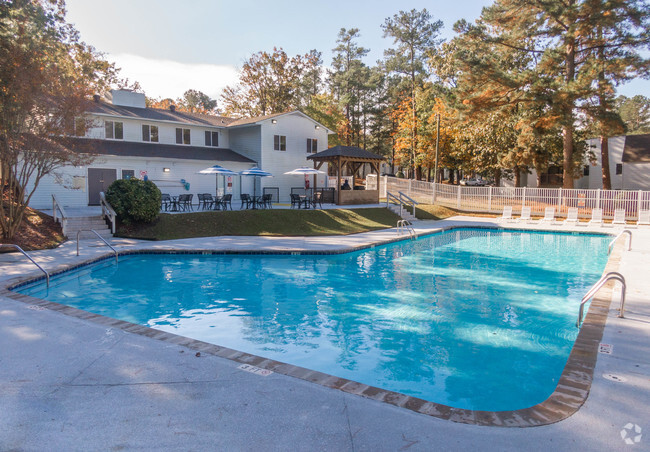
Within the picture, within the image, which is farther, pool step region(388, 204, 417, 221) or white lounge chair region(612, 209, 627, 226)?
pool step region(388, 204, 417, 221)

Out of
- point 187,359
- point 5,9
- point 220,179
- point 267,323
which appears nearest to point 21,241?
point 5,9

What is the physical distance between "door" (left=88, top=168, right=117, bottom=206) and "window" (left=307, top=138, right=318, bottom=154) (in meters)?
12.8

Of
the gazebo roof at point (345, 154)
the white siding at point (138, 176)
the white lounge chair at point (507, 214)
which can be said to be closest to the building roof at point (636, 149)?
the white lounge chair at point (507, 214)

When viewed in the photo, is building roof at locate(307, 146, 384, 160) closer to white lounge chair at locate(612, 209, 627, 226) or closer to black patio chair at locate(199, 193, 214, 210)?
black patio chair at locate(199, 193, 214, 210)

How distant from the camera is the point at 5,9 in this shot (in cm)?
1656

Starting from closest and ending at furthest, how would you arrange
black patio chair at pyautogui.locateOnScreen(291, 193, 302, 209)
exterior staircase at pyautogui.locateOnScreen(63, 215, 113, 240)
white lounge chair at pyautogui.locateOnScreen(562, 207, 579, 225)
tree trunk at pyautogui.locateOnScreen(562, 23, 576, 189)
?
exterior staircase at pyautogui.locateOnScreen(63, 215, 113, 240) → white lounge chair at pyautogui.locateOnScreen(562, 207, 579, 225) → black patio chair at pyautogui.locateOnScreen(291, 193, 302, 209) → tree trunk at pyautogui.locateOnScreen(562, 23, 576, 189)

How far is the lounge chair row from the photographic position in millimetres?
22000

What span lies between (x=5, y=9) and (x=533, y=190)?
2781 centimetres

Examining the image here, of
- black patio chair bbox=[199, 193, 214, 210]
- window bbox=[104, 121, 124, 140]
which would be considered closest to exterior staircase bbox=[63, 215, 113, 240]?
black patio chair bbox=[199, 193, 214, 210]

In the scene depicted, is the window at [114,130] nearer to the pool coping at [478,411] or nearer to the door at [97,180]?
the door at [97,180]

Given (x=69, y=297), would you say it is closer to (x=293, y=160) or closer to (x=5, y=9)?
(x=5, y=9)

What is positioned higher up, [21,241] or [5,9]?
[5,9]

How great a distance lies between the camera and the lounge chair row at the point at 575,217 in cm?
2200

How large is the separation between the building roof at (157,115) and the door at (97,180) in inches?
129
